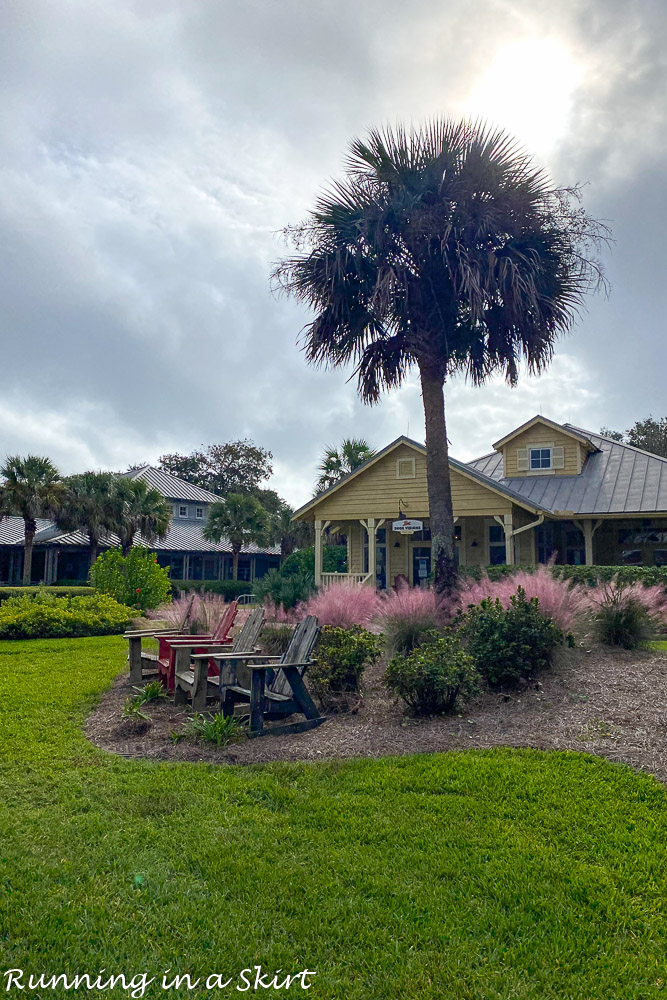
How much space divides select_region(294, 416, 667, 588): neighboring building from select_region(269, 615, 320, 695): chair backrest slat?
11.9 m

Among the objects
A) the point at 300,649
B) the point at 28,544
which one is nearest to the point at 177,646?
the point at 300,649

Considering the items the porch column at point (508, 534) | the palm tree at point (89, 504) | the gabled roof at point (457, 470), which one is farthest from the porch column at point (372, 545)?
the palm tree at point (89, 504)

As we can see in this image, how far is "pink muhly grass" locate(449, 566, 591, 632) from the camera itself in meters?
7.87

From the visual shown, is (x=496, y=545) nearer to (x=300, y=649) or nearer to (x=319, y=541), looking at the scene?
(x=319, y=541)

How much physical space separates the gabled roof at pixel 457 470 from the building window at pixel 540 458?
81.9 inches

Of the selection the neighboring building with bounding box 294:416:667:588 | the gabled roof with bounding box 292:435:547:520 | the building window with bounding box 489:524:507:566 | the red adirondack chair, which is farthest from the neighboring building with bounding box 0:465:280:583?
the red adirondack chair

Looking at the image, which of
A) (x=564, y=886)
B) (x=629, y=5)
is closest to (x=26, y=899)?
(x=564, y=886)

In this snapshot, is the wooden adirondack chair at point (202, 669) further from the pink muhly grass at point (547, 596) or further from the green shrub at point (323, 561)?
the green shrub at point (323, 561)

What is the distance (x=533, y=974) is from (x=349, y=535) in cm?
2038

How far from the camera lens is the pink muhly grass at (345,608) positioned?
29.9 feet

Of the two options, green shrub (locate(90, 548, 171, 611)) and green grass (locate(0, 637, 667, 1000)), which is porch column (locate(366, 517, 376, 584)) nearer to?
green shrub (locate(90, 548, 171, 611))

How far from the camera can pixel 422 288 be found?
12328 millimetres

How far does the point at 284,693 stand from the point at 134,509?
24.5m

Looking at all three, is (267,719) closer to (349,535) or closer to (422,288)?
(422,288)
